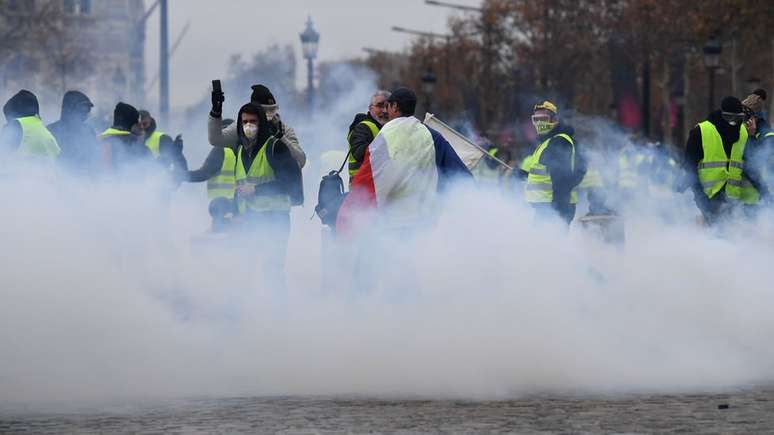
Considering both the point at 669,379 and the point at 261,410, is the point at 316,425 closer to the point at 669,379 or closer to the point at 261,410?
the point at 261,410

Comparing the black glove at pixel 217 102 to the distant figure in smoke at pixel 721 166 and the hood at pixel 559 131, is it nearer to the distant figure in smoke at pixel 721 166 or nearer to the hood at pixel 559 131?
the distant figure in smoke at pixel 721 166

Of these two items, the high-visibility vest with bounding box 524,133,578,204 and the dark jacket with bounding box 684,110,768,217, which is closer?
the dark jacket with bounding box 684,110,768,217

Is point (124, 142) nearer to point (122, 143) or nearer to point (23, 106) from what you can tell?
point (122, 143)

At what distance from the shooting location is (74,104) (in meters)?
15.6

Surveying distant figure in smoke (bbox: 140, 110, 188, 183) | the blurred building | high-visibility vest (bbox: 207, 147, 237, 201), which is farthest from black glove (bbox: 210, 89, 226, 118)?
the blurred building

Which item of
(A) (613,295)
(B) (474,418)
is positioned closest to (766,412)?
(B) (474,418)

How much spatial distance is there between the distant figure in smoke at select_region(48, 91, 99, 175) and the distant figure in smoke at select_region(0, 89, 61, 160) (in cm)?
55

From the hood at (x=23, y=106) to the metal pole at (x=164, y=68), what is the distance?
19.6m

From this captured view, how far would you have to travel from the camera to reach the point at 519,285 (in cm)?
1109

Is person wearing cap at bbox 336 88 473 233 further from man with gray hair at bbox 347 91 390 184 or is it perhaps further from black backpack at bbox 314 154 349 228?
black backpack at bbox 314 154 349 228

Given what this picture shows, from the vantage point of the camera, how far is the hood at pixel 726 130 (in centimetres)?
1560

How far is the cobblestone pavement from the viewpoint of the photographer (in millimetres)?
8961

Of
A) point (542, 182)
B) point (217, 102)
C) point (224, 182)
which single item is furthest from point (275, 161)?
point (224, 182)

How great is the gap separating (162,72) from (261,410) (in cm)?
2558
